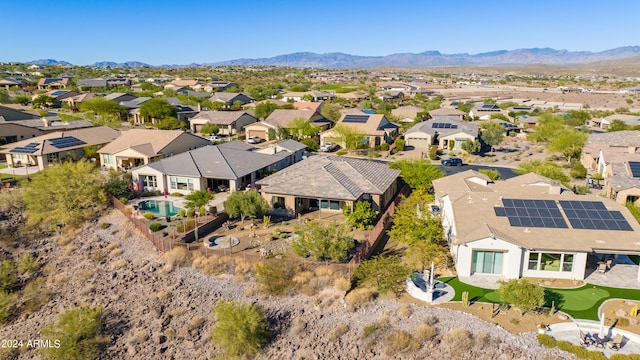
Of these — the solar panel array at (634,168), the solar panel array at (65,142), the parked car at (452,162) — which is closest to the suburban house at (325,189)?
the parked car at (452,162)

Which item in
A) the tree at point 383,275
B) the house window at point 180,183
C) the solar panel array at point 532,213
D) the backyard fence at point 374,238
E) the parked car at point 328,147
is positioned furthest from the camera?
the parked car at point 328,147

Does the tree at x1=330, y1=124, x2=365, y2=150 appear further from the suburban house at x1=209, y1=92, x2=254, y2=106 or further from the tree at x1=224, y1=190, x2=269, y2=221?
the suburban house at x1=209, y1=92, x2=254, y2=106

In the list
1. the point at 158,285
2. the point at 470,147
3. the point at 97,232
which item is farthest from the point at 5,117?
the point at 470,147

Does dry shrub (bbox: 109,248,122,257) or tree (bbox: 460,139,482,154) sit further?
tree (bbox: 460,139,482,154)

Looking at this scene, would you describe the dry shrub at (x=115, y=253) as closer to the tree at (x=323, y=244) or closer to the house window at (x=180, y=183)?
the house window at (x=180, y=183)

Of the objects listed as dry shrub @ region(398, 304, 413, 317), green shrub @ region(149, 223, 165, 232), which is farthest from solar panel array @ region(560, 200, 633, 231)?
green shrub @ region(149, 223, 165, 232)

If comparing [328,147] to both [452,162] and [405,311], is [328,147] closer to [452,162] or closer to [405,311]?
[452,162]
